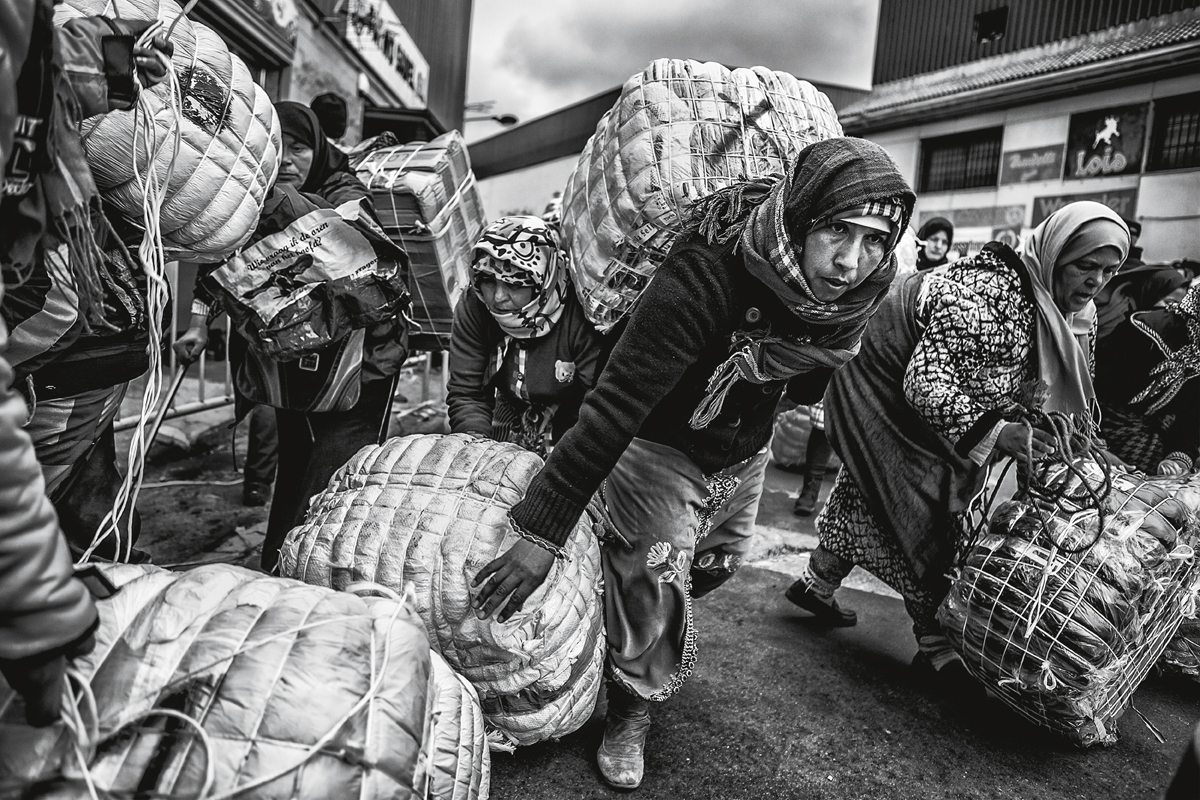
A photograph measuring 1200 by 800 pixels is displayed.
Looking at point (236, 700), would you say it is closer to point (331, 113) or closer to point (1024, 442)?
point (1024, 442)

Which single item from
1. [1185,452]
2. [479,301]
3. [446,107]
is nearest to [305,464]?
[479,301]

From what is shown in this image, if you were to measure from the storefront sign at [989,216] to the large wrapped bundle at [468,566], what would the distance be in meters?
13.0

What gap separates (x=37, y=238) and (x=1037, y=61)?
17102 mm

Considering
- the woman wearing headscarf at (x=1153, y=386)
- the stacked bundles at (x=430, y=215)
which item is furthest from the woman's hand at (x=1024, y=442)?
the stacked bundles at (x=430, y=215)

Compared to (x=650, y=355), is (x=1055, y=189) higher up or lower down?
higher up

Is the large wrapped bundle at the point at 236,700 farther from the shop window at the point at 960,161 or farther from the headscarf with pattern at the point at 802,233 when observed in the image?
the shop window at the point at 960,161

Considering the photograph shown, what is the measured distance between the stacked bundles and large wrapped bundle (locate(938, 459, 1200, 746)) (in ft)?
8.21

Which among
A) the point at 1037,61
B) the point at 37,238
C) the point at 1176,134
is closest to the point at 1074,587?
the point at 37,238

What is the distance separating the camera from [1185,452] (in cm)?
344

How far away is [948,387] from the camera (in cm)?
242

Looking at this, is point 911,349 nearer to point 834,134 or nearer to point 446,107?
point 834,134

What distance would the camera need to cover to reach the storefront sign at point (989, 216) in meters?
13.4

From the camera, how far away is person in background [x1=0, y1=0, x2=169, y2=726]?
857mm

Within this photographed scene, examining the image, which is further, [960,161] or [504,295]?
[960,161]
